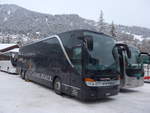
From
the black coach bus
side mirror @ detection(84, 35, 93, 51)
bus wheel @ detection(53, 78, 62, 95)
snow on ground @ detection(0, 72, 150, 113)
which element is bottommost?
snow on ground @ detection(0, 72, 150, 113)

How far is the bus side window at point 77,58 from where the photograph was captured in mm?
6715

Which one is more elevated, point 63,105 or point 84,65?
point 84,65

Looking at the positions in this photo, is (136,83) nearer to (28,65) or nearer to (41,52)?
(41,52)

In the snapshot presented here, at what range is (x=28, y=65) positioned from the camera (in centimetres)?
1304

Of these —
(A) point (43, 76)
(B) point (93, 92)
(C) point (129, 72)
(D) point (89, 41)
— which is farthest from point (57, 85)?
(C) point (129, 72)

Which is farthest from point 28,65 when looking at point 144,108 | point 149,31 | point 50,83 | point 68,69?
point 149,31

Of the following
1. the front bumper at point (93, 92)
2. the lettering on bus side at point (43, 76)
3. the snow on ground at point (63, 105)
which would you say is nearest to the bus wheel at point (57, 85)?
the snow on ground at point (63, 105)

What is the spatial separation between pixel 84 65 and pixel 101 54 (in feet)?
2.89

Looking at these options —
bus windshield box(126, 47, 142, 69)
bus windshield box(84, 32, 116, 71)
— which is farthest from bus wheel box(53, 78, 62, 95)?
bus windshield box(126, 47, 142, 69)

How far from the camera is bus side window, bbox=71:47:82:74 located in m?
6.71

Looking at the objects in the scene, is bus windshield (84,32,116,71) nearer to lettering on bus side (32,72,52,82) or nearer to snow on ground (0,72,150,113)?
snow on ground (0,72,150,113)

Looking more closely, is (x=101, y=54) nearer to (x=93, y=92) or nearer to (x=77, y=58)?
(x=77, y=58)

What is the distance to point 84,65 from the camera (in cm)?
652

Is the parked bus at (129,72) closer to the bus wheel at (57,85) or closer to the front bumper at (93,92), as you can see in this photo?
the front bumper at (93,92)
